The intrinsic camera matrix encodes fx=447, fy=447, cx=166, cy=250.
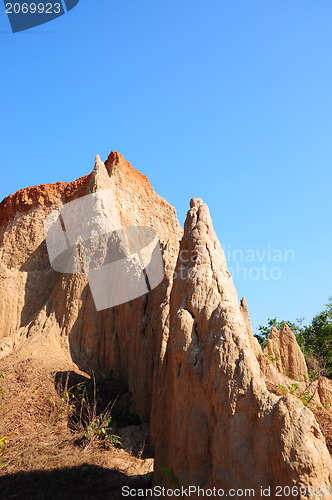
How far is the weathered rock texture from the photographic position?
541cm

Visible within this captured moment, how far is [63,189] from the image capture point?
20.0m

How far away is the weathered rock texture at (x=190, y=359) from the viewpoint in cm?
541

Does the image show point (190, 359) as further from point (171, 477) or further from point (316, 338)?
point (316, 338)

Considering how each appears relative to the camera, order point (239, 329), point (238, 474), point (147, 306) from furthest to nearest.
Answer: point (147, 306) → point (239, 329) → point (238, 474)

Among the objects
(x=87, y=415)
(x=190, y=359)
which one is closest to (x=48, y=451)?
(x=87, y=415)

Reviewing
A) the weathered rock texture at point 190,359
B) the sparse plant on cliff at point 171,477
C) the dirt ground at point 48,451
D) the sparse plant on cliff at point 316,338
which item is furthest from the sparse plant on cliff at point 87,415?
the sparse plant on cliff at point 316,338

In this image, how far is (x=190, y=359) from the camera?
6.76 m

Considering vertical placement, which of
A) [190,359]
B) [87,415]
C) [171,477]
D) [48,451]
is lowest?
[171,477]

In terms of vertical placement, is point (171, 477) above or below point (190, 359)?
below

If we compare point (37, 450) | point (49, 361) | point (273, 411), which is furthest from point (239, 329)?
point (49, 361)

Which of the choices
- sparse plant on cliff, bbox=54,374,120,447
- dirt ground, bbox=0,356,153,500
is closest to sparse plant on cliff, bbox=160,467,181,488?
dirt ground, bbox=0,356,153,500

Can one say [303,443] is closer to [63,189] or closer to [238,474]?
[238,474]

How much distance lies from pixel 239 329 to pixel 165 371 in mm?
2642

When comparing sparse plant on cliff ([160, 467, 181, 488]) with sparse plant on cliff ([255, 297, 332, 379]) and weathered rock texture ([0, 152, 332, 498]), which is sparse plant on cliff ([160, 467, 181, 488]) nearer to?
weathered rock texture ([0, 152, 332, 498])
